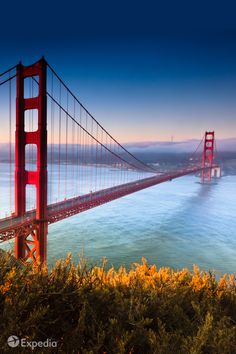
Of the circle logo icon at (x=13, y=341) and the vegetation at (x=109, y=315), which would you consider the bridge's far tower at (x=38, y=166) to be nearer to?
the vegetation at (x=109, y=315)

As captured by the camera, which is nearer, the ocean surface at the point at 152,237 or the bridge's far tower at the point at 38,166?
the bridge's far tower at the point at 38,166

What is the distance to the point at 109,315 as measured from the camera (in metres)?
3.82

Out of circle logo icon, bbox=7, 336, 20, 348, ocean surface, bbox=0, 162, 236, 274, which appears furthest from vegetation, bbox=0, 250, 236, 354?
ocean surface, bbox=0, 162, 236, 274

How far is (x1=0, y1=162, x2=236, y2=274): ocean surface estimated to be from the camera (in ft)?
73.0

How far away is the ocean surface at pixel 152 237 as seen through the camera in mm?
22250

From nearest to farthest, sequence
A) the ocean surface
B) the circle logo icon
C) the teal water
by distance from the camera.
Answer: the circle logo icon, the ocean surface, the teal water

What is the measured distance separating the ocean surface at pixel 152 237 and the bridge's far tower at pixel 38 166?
6.92ft

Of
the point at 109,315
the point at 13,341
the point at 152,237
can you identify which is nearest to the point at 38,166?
the point at 109,315

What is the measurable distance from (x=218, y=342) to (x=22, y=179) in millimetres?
15723

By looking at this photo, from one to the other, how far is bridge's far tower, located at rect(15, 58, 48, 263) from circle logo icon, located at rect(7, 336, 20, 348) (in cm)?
1237

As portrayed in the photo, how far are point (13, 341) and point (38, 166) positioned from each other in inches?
530

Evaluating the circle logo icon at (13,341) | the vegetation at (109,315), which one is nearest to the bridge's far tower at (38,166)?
the vegetation at (109,315)

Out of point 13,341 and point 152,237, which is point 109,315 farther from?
point 152,237

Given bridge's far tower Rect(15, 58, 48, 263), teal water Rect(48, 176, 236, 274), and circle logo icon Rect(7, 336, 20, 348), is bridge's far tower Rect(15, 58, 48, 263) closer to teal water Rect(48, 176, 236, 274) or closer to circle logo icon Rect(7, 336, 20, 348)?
teal water Rect(48, 176, 236, 274)
